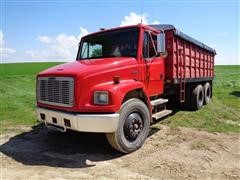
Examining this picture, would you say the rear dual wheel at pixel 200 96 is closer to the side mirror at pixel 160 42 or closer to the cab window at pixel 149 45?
the cab window at pixel 149 45

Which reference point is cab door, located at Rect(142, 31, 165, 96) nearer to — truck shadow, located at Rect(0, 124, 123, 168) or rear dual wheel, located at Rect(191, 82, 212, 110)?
truck shadow, located at Rect(0, 124, 123, 168)

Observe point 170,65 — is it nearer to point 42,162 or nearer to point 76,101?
point 76,101

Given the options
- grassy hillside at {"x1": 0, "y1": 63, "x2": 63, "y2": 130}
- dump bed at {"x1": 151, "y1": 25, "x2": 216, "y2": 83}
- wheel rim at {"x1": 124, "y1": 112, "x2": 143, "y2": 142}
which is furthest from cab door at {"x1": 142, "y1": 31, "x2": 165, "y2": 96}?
grassy hillside at {"x1": 0, "y1": 63, "x2": 63, "y2": 130}

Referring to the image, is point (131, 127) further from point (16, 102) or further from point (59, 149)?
point (16, 102)

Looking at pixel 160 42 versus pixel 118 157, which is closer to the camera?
pixel 118 157

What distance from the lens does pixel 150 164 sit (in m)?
5.26

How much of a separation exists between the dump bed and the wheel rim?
2.33 metres

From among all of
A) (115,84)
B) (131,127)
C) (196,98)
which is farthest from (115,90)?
(196,98)

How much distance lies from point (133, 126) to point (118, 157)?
0.72 metres

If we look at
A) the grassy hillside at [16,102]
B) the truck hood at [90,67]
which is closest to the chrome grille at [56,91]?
the truck hood at [90,67]

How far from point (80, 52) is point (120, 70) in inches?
77.8

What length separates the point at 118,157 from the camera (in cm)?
570

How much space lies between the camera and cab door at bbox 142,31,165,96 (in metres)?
6.73

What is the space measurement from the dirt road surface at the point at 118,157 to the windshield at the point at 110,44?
203 centimetres
